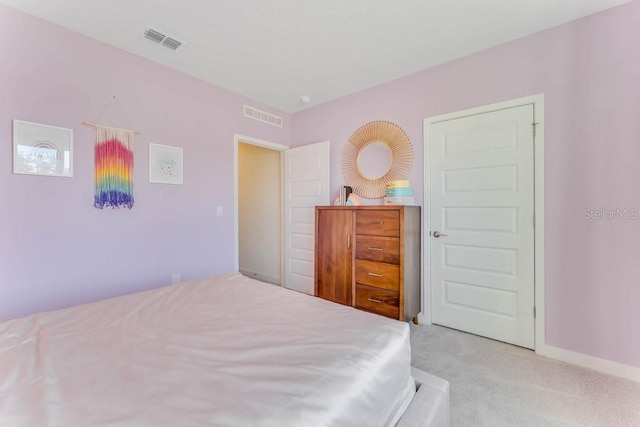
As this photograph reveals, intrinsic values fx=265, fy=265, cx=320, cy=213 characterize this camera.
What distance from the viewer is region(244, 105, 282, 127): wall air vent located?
3.36m

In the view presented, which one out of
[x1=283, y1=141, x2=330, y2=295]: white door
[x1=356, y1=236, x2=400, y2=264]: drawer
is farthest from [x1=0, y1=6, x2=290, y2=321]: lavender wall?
[x1=356, y1=236, x2=400, y2=264]: drawer

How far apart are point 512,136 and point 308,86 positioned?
2.11 metres

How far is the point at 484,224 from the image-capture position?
7.82ft

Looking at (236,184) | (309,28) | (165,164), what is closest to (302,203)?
(236,184)

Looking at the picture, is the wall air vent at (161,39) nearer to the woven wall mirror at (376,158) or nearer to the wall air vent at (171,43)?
the wall air vent at (171,43)

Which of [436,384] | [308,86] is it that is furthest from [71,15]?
[436,384]

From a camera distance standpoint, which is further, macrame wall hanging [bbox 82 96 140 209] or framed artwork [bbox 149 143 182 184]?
framed artwork [bbox 149 143 182 184]

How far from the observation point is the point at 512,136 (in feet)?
7.36

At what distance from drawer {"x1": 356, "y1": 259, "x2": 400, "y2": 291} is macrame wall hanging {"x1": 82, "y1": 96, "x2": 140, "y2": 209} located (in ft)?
7.38

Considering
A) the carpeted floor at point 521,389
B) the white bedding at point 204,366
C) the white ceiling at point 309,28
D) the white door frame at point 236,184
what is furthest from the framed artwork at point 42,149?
the carpeted floor at point 521,389

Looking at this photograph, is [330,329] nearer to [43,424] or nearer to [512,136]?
[43,424]

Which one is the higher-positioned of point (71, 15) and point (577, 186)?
point (71, 15)

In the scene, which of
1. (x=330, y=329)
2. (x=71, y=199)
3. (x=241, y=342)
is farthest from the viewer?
(x=71, y=199)

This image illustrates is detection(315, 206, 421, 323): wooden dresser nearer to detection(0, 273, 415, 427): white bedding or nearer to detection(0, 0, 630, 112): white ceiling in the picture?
detection(0, 273, 415, 427): white bedding
